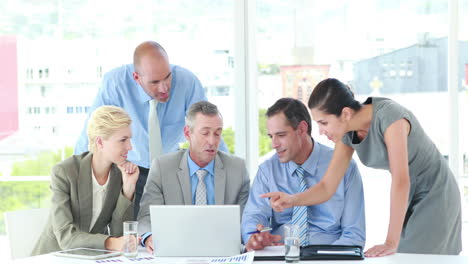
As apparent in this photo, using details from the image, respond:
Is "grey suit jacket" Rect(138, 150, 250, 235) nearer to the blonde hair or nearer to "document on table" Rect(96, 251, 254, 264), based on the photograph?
the blonde hair

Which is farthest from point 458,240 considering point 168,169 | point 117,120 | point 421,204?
point 117,120

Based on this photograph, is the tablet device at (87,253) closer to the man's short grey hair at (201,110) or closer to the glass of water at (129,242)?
the glass of water at (129,242)

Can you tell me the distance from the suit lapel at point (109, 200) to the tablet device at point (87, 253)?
33 centimetres

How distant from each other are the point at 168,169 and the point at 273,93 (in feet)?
6.77

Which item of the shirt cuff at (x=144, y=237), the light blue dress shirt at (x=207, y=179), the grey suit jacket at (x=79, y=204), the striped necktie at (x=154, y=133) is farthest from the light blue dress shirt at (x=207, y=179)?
the striped necktie at (x=154, y=133)

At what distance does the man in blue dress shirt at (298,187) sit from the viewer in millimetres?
3352

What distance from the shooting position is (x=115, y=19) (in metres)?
5.67

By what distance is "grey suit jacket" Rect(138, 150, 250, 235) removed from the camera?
374 cm

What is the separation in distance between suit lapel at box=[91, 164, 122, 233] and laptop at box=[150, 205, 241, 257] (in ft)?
2.06

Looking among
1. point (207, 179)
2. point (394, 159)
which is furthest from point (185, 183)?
point (394, 159)

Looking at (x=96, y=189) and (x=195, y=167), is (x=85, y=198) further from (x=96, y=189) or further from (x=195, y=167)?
(x=195, y=167)

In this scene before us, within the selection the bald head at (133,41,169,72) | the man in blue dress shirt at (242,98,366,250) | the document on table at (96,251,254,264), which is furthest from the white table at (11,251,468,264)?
the bald head at (133,41,169,72)

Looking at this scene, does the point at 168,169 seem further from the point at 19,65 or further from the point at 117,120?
the point at 19,65

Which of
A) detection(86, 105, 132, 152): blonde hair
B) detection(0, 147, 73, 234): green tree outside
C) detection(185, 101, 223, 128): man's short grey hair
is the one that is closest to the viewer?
detection(86, 105, 132, 152): blonde hair
